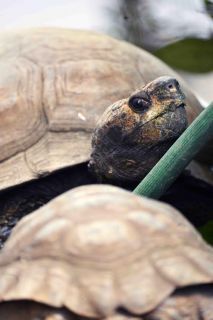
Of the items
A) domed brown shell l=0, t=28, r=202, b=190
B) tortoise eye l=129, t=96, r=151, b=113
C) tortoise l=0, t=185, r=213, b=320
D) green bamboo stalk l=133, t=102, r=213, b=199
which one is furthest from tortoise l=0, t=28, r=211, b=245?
tortoise l=0, t=185, r=213, b=320

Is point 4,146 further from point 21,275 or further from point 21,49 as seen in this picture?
point 21,275

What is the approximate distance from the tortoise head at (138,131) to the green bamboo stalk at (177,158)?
2.74 ft


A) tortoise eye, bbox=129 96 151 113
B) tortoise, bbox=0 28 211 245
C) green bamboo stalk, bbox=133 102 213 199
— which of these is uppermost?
green bamboo stalk, bbox=133 102 213 199

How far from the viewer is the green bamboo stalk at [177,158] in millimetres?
1949

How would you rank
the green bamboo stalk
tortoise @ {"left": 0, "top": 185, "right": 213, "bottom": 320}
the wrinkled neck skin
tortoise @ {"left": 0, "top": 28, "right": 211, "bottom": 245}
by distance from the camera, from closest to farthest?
1. tortoise @ {"left": 0, "top": 185, "right": 213, "bottom": 320}
2. the green bamboo stalk
3. the wrinkled neck skin
4. tortoise @ {"left": 0, "top": 28, "right": 211, "bottom": 245}

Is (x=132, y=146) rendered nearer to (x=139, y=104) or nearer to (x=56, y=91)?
(x=139, y=104)

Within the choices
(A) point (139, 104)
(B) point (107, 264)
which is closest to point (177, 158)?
(B) point (107, 264)

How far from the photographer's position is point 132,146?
2.99 metres

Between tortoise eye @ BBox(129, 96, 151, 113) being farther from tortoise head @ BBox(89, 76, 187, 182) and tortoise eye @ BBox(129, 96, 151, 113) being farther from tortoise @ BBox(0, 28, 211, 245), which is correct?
tortoise @ BBox(0, 28, 211, 245)

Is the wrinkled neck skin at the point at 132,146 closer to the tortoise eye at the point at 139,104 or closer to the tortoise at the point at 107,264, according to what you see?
the tortoise eye at the point at 139,104

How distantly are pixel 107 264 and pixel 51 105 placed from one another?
5.88ft

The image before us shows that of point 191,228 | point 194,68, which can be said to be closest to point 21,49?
point 194,68

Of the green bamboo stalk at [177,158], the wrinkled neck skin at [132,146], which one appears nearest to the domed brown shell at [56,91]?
the wrinkled neck skin at [132,146]

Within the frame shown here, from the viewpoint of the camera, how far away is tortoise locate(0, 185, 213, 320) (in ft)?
4.91
